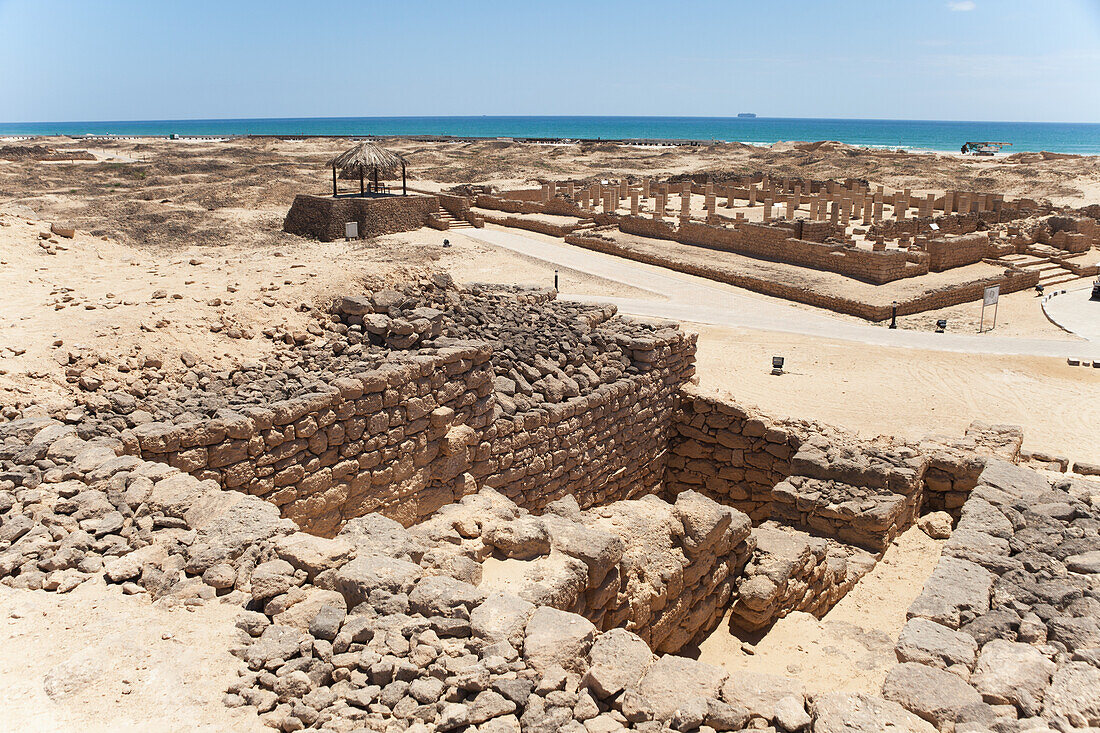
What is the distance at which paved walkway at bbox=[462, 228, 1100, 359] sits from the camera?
1884 cm

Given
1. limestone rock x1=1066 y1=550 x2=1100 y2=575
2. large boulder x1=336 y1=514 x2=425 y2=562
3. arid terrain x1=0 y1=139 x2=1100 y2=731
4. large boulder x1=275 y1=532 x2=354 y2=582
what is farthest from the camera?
limestone rock x1=1066 y1=550 x2=1100 y2=575

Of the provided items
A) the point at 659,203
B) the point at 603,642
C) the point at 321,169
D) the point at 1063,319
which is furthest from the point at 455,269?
the point at 321,169

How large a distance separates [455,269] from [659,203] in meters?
14.7

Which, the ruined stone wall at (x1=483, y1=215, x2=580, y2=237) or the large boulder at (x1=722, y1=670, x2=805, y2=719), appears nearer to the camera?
the large boulder at (x1=722, y1=670, x2=805, y2=719)

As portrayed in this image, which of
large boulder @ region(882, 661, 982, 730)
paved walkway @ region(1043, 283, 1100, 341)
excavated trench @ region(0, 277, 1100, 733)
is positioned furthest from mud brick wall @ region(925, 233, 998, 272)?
large boulder @ region(882, 661, 982, 730)

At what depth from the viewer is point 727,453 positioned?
36.1 ft

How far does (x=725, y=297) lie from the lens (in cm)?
2386

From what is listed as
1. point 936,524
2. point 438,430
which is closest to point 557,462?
point 438,430

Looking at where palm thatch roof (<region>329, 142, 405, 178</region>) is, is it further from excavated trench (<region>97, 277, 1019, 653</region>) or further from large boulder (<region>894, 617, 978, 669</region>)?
large boulder (<region>894, 617, 978, 669</region>)

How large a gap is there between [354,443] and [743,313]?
1666cm

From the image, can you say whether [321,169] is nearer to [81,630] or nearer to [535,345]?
[535,345]

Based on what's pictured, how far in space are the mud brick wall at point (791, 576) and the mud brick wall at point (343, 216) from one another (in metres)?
26.2

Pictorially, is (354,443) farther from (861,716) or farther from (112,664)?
(861,716)

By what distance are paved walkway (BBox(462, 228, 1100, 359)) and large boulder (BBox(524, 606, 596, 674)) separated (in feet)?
54.9
